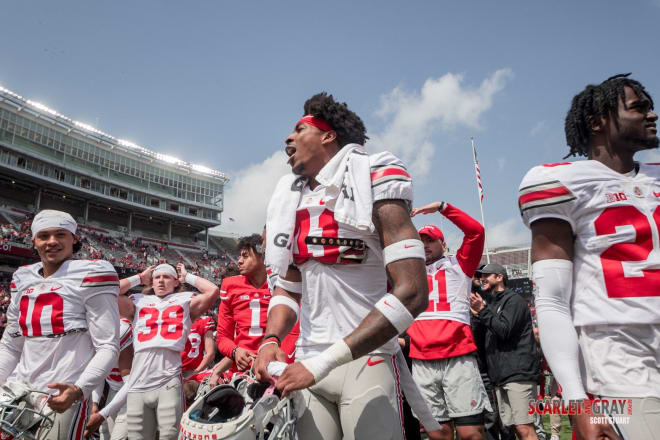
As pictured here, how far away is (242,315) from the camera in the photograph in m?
4.92

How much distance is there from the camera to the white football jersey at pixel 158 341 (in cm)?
517

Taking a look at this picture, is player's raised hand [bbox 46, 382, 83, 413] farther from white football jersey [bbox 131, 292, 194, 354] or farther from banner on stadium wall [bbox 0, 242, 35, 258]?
banner on stadium wall [bbox 0, 242, 35, 258]

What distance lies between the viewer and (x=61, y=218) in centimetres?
344

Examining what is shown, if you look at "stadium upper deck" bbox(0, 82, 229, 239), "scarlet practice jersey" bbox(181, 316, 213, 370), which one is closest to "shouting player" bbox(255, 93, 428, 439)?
"scarlet practice jersey" bbox(181, 316, 213, 370)

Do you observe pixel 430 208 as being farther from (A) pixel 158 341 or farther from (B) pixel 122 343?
(B) pixel 122 343

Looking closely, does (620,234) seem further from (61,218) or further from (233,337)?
(233,337)

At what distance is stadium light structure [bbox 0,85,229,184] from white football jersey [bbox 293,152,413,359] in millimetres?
45627

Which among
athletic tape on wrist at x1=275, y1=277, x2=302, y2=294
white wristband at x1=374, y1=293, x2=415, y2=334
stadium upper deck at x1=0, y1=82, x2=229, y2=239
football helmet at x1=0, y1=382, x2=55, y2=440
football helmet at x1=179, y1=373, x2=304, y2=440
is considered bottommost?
football helmet at x1=0, y1=382, x2=55, y2=440

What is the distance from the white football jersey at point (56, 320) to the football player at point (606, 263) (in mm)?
3017

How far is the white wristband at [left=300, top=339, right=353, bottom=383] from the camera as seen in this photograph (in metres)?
1.51

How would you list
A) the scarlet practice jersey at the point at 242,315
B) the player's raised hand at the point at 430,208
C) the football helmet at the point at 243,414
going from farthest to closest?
the scarlet practice jersey at the point at 242,315, the player's raised hand at the point at 430,208, the football helmet at the point at 243,414

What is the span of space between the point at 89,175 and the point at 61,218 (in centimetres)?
4382

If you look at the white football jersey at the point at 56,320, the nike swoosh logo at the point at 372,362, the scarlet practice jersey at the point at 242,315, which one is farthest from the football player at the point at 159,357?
the nike swoosh logo at the point at 372,362

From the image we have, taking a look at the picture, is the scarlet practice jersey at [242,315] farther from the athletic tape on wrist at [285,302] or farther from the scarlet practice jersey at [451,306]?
the athletic tape on wrist at [285,302]
